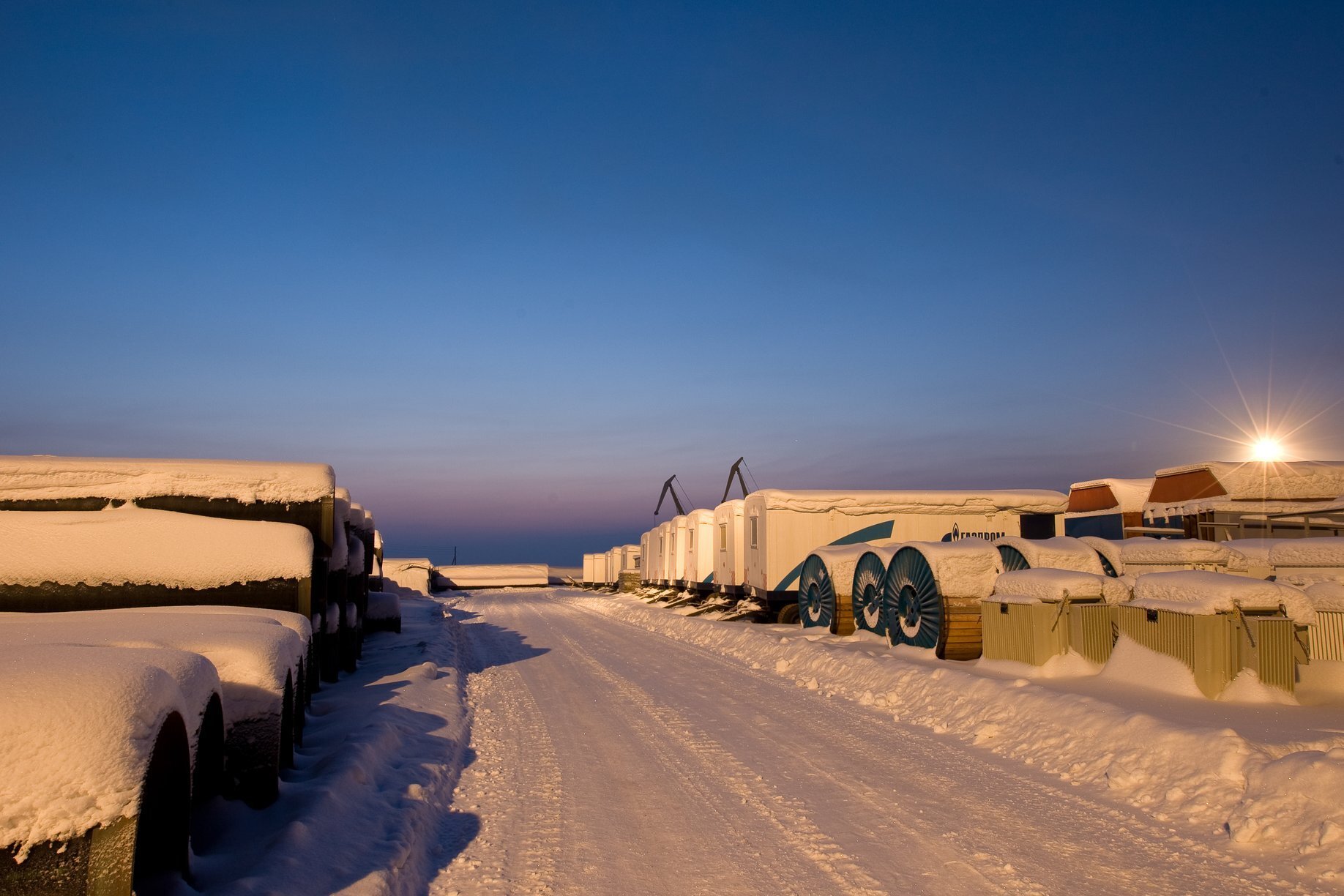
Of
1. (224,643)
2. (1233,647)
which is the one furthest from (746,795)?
(1233,647)

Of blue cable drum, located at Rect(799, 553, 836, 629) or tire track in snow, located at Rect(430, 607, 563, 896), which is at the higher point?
blue cable drum, located at Rect(799, 553, 836, 629)

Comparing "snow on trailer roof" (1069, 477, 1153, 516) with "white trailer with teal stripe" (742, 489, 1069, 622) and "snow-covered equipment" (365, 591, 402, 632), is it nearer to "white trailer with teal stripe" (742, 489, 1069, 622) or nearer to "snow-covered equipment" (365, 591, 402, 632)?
"white trailer with teal stripe" (742, 489, 1069, 622)

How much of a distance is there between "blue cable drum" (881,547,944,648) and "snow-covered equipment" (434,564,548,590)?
60.3 meters

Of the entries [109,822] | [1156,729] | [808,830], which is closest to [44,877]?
[109,822]

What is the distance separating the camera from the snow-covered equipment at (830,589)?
19.0m

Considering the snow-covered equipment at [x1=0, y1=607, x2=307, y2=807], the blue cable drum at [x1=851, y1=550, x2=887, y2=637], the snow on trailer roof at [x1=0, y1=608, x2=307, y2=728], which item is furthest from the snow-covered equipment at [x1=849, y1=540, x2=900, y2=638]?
the snow-covered equipment at [x1=0, y1=607, x2=307, y2=807]

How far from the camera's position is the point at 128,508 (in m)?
11.0

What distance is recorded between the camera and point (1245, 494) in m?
22.6

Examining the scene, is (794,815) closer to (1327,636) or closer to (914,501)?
(1327,636)

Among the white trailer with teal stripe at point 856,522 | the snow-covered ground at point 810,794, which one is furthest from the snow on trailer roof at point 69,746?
the white trailer with teal stripe at point 856,522

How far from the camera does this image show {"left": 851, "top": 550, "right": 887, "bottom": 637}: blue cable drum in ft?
56.3

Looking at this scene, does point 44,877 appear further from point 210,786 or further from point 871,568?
point 871,568

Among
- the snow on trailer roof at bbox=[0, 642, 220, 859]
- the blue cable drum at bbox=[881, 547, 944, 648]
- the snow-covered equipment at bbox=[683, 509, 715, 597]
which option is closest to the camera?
the snow on trailer roof at bbox=[0, 642, 220, 859]

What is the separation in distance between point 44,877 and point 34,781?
40 centimetres
